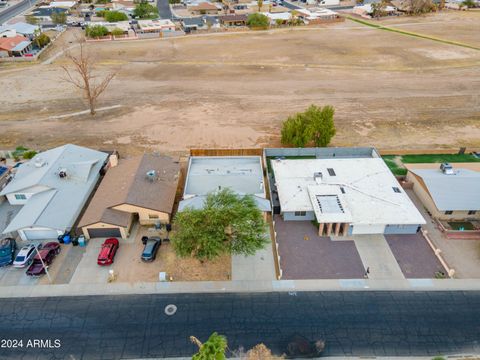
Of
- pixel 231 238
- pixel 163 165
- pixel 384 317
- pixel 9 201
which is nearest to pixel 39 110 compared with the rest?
pixel 9 201

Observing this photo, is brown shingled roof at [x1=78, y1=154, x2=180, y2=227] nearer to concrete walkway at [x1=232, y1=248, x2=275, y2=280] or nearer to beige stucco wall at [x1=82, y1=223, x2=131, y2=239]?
beige stucco wall at [x1=82, y1=223, x2=131, y2=239]

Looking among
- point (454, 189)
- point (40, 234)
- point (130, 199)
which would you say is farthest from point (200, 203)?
point (454, 189)

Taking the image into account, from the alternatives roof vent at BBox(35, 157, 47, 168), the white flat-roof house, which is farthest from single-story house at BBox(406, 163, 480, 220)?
roof vent at BBox(35, 157, 47, 168)

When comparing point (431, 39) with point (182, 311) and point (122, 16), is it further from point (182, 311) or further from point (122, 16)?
point (182, 311)

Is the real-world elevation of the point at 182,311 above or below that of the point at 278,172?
below

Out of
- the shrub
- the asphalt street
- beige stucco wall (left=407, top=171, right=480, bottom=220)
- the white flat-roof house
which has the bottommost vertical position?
the asphalt street
